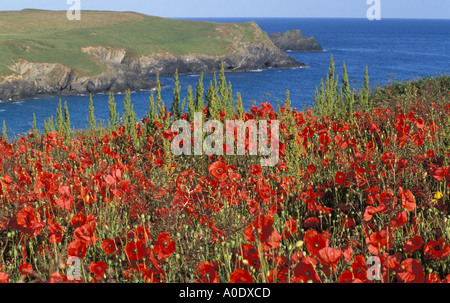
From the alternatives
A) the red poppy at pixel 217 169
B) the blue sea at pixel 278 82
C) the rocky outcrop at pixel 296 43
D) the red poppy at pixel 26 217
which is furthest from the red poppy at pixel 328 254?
the rocky outcrop at pixel 296 43

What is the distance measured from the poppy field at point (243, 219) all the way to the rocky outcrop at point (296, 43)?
12553cm

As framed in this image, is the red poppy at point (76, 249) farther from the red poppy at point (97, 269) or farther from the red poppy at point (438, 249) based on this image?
Answer: the red poppy at point (438, 249)

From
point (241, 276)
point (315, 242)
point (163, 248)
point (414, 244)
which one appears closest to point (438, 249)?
point (414, 244)

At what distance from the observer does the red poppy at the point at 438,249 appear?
2688 mm

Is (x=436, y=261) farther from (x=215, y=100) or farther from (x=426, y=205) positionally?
(x=215, y=100)

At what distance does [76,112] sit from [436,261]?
176ft

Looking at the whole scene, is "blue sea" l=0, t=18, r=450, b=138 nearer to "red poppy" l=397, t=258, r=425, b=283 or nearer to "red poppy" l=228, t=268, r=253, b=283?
"red poppy" l=397, t=258, r=425, b=283

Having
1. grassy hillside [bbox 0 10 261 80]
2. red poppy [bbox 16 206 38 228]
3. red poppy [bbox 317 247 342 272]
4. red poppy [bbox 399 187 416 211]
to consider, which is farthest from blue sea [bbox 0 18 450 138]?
red poppy [bbox 317 247 342 272]

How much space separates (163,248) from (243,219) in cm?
A: 143

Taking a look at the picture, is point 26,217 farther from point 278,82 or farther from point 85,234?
point 278,82

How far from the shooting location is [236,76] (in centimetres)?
8606

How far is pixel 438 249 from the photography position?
2.84 meters
